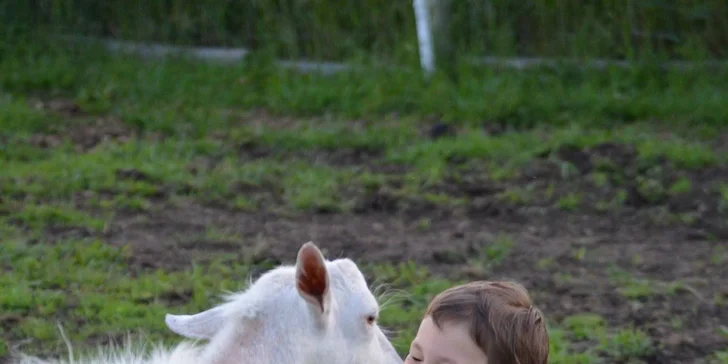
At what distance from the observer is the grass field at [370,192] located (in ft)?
18.0

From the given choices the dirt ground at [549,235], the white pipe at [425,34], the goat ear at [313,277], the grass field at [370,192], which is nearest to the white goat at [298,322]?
the goat ear at [313,277]

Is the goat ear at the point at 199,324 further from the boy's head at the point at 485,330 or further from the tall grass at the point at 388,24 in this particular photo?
the tall grass at the point at 388,24

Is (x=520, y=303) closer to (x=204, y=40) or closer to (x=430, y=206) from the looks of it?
(x=430, y=206)

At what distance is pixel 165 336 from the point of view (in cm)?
509

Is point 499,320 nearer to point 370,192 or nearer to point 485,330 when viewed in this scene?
point 485,330

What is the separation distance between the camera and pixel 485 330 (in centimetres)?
333

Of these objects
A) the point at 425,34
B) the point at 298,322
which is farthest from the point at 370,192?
the point at 298,322

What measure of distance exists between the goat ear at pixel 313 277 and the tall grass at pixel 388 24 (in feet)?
19.6

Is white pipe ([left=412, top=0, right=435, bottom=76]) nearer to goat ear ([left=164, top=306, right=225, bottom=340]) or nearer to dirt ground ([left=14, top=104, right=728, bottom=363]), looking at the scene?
dirt ground ([left=14, top=104, right=728, bottom=363])

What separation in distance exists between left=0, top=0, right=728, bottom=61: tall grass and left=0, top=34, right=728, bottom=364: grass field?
358mm

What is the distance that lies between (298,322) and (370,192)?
3.55 metres

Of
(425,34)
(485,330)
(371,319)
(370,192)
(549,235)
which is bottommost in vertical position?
(549,235)

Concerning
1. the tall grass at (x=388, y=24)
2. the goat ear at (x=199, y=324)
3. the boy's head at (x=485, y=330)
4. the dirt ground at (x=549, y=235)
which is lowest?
the dirt ground at (x=549, y=235)

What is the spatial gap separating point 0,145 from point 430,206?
8.99ft
